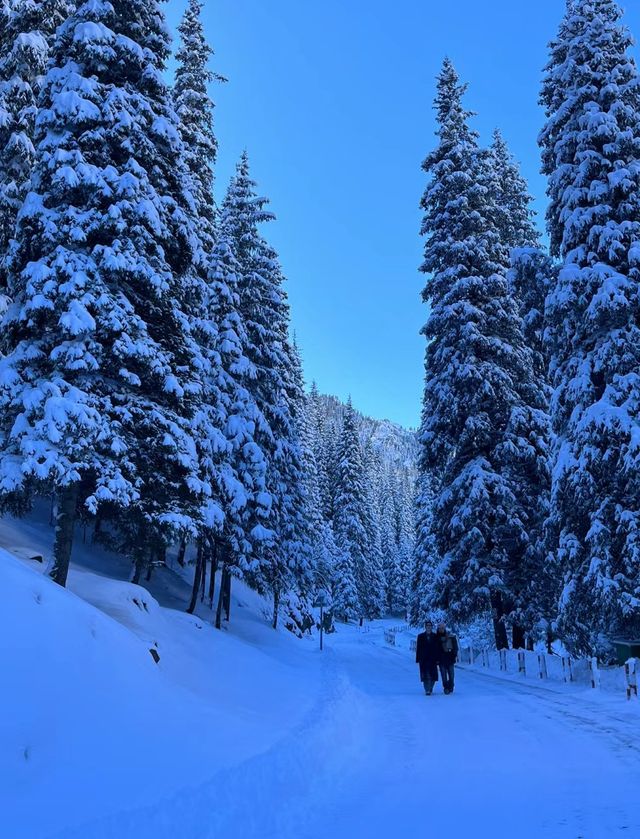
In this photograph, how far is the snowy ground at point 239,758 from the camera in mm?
4812

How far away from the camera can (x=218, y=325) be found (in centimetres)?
2184

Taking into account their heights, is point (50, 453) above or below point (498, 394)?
below

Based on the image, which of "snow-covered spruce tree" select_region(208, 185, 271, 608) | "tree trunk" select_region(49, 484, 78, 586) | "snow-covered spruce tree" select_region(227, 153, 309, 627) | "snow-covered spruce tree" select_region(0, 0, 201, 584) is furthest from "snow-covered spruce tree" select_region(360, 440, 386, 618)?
"tree trunk" select_region(49, 484, 78, 586)

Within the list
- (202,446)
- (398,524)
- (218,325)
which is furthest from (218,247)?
(398,524)

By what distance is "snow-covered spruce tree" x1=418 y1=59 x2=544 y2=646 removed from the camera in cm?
2006

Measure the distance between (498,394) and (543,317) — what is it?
4295 mm

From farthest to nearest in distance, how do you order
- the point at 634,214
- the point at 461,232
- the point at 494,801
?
the point at 461,232 → the point at 634,214 → the point at 494,801

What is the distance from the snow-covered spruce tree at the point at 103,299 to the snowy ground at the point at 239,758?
331 centimetres

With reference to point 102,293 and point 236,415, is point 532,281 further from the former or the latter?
point 102,293

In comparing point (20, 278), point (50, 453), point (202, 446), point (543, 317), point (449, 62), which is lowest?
point (50, 453)

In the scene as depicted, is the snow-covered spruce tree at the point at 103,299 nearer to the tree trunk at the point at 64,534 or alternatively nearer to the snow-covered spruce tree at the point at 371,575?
the tree trunk at the point at 64,534

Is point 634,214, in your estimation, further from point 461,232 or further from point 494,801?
point 494,801

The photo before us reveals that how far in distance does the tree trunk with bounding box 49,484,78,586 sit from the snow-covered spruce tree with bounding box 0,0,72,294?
22.3 ft

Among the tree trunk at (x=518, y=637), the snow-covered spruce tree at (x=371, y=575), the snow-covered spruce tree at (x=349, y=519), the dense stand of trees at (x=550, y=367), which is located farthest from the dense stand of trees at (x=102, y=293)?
the snow-covered spruce tree at (x=371, y=575)
